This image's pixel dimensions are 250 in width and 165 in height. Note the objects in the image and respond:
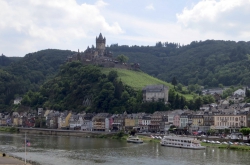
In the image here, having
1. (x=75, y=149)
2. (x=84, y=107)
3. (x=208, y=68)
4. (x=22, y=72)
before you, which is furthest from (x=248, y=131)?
(x=22, y=72)

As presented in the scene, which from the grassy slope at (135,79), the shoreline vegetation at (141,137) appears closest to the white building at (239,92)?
the grassy slope at (135,79)

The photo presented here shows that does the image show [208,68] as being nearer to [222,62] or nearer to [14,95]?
[222,62]

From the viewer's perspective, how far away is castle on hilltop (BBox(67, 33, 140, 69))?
14950 cm

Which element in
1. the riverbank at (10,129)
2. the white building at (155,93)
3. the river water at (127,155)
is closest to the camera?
the river water at (127,155)

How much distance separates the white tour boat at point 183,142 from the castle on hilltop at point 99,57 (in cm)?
7749

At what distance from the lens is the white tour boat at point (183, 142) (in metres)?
67.9

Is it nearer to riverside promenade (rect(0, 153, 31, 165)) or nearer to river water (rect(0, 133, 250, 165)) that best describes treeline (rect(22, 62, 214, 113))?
river water (rect(0, 133, 250, 165))

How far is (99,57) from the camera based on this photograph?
506 feet

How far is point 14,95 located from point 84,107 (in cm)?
4989

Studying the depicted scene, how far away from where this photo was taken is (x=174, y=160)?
55.8 meters

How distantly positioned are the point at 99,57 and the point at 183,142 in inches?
3434

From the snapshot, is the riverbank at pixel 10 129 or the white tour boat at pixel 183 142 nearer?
the white tour boat at pixel 183 142

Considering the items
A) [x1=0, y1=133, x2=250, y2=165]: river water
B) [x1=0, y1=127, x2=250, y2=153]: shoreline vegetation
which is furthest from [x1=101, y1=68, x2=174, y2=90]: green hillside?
[x1=0, y1=133, x2=250, y2=165]: river water

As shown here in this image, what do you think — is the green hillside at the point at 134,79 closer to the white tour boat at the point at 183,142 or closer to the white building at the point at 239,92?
the white building at the point at 239,92
